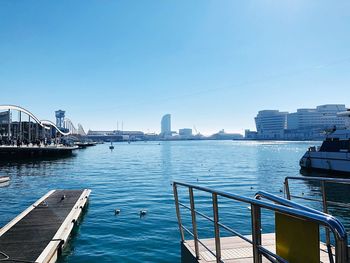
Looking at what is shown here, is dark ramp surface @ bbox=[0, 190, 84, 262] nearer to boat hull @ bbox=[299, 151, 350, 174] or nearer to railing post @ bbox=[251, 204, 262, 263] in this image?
railing post @ bbox=[251, 204, 262, 263]

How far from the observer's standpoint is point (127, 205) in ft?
60.3

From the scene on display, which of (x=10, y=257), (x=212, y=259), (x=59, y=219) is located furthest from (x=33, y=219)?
(x=212, y=259)

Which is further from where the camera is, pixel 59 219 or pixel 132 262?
pixel 59 219

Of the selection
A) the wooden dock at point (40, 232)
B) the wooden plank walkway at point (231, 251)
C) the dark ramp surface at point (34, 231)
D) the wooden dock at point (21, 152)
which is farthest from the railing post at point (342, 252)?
the wooden dock at point (21, 152)

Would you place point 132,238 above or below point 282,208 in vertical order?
below

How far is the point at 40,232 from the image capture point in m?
10.7

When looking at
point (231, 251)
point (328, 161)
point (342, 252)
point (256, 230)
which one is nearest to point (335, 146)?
point (328, 161)

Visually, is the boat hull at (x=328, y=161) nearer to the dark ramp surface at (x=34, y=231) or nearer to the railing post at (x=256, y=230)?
the dark ramp surface at (x=34, y=231)

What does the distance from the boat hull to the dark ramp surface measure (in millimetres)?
28867

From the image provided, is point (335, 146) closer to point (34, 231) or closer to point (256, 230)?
point (34, 231)

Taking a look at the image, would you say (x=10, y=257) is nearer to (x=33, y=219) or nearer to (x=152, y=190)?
(x=33, y=219)

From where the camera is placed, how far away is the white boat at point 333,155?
34.6m

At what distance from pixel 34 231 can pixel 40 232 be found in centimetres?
25

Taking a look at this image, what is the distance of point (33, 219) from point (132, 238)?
3881mm
